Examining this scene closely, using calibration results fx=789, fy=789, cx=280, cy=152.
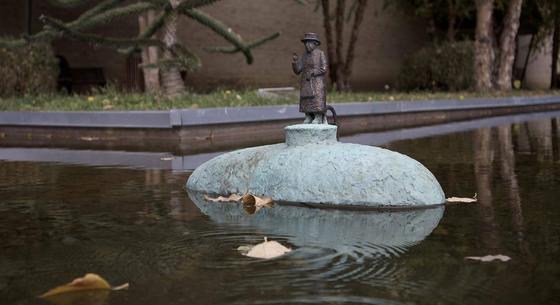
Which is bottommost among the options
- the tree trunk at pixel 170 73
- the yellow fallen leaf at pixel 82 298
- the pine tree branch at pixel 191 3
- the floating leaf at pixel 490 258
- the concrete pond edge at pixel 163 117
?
the yellow fallen leaf at pixel 82 298

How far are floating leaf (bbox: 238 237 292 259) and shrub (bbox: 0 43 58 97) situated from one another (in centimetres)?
1146

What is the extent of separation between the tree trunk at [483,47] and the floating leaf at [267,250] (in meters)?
17.2

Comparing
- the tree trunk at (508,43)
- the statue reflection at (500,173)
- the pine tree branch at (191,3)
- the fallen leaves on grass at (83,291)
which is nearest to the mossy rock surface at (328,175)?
the statue reflection at (500,173)

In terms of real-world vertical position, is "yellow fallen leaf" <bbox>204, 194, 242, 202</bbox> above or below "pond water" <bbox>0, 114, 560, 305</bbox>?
above

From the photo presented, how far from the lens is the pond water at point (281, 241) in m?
2.88

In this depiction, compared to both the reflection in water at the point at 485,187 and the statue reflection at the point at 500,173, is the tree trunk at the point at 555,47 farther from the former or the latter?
the reflection in water at the point at 485,187

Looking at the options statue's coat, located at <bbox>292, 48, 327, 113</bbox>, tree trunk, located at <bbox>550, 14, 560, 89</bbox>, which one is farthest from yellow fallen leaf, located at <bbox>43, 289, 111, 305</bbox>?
tree trunk, located at <bbox>550, 14, 560, 89</bbox>

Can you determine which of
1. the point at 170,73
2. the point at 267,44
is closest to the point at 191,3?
the point at 170,73

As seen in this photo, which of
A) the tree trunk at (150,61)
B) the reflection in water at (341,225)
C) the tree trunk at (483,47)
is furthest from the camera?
the tree trunk at (483,47)

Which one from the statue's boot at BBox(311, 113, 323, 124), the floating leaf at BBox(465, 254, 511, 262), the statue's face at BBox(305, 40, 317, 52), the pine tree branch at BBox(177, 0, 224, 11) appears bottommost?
the floating leaf at BBox(465, 254, 511, 262)

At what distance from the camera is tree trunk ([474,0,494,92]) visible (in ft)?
64.6

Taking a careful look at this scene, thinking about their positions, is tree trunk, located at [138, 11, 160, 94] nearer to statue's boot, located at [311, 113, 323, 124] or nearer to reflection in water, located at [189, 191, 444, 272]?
statue's boot, located at [311, 113, 323, 124]

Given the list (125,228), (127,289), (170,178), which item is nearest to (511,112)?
(170,178)

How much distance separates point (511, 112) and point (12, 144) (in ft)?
39.0
